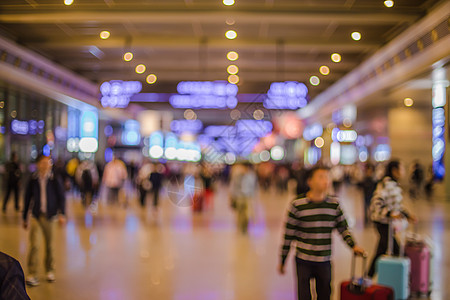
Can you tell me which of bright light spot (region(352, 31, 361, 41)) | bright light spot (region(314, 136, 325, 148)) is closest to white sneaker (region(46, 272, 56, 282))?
bright light spot (region(352, 31, 361, 41))

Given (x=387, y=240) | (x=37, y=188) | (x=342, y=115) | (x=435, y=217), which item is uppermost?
(x=342, y=115)

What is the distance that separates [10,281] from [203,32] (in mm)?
7922

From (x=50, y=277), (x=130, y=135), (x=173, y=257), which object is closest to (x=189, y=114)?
(x=130, y=135)

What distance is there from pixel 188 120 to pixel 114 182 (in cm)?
1993

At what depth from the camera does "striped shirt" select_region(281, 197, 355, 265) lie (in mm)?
4078

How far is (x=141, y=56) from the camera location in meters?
12.3

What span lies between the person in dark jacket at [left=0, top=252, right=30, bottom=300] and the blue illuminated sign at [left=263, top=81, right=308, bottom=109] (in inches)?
331

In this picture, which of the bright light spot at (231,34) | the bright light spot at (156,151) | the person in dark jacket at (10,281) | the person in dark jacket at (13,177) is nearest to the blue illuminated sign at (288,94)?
the bright light spot at (231,34)

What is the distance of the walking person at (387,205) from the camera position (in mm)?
5988

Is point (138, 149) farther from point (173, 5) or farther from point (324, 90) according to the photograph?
point (173, 5)

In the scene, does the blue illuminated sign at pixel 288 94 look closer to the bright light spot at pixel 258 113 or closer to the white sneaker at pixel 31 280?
the bright light spot at pixel 258 113

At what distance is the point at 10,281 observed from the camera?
248 centimetres

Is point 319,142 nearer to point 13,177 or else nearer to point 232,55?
point 232,55

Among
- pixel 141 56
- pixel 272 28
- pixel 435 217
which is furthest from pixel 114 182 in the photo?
pixel 435 217
